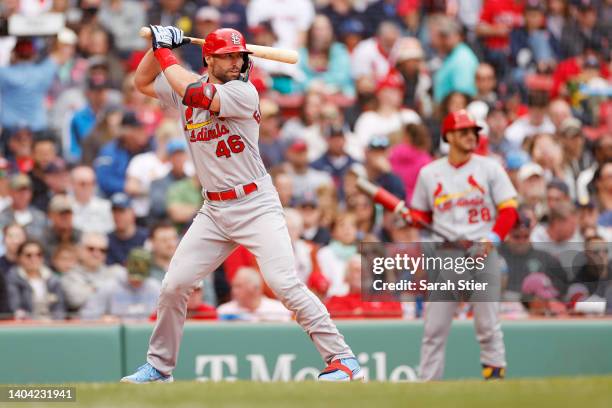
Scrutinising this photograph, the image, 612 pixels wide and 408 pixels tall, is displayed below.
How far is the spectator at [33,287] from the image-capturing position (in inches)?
374

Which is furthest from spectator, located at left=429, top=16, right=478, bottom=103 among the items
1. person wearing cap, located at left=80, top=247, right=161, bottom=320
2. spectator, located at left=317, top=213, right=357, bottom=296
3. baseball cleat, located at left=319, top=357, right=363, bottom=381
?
baseball cleat, located at left=319, top=357, right=363, bottom=381

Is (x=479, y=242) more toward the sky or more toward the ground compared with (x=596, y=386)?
more toward the sky

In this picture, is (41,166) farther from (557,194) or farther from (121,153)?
(557,194)

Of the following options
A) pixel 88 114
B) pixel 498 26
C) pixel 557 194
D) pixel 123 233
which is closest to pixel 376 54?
pixel 498 26

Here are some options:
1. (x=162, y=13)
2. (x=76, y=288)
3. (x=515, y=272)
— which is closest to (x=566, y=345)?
(x=515, y=272)

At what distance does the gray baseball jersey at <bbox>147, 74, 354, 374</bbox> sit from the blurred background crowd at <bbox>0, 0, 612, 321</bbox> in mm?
2405

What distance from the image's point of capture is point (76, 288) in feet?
32.2

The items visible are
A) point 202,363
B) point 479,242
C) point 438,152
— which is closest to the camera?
point 479,242

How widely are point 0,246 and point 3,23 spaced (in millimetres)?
3326

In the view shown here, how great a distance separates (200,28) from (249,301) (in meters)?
4.46

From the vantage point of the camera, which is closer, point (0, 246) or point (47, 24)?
point (0, 246)

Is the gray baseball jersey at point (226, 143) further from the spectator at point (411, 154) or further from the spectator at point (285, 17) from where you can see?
the spectator at point (285, 17)

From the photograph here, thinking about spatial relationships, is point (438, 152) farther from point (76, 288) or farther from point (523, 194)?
point (76, 288)

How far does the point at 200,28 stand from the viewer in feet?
43.4
